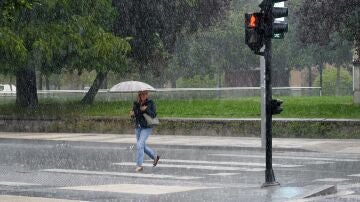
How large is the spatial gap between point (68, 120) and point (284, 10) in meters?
20.3

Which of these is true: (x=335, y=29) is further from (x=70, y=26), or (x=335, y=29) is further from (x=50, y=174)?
(x=50, y=174)

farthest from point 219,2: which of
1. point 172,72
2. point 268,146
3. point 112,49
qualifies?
point 172,72

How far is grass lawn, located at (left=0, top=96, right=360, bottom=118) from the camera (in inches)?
1272

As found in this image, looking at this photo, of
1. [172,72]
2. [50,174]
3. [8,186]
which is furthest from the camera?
[172,72]

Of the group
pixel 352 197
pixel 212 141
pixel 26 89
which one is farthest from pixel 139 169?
pixel 26 89

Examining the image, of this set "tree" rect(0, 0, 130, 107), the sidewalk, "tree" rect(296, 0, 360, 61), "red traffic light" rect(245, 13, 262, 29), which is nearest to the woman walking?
"red traffic light" rect(245, 13, 262, 29)

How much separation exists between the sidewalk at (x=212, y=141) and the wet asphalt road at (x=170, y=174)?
60 cm

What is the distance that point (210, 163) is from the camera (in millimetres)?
20297

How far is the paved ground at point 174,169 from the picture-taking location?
13414mm

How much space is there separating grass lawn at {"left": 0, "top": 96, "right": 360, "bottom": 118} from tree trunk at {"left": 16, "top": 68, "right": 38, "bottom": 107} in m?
0.48

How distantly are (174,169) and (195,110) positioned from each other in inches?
665

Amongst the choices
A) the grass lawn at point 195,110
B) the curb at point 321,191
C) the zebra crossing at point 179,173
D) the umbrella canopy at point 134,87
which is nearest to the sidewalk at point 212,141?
the zebra crossing at point 179,173

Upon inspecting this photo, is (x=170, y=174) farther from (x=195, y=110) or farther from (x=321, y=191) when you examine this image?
(x=195, y=110)

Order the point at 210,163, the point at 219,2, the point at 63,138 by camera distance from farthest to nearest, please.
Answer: the point at 219,2
the point at 63,138
the point at 210,163
